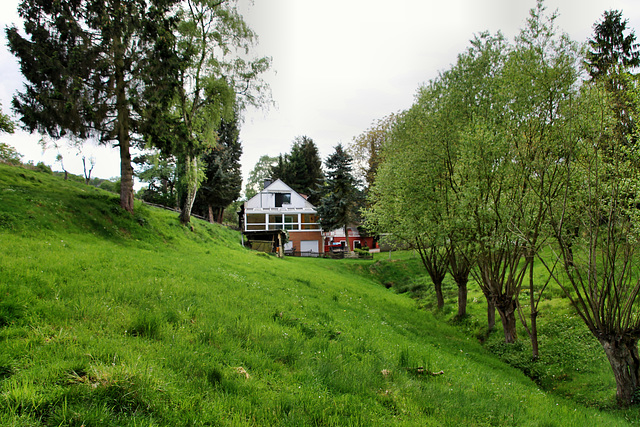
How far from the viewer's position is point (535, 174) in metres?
9.73

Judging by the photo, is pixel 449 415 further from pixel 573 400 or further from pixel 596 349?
pixel 596 349

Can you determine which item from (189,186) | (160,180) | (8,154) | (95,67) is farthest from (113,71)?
(160,180)

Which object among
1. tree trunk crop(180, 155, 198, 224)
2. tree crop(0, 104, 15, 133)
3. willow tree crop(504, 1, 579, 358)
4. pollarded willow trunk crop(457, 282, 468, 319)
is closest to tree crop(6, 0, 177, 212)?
tree trunk crop(180, 155, 198, 224)

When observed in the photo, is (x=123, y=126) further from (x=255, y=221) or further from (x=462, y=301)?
(x=255, y=221)

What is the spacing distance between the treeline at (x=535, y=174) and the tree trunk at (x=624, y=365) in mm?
24

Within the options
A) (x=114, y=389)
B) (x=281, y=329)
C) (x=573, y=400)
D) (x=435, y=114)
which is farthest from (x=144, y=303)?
(x=435, y=114)

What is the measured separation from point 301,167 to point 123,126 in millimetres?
53133

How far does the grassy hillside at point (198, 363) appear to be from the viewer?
3074 mm

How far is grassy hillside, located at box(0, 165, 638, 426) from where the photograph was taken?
3074 mm

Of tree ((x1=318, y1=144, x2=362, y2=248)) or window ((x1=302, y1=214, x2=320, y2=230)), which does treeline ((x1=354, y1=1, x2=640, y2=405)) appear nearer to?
tree ((x1=318, y1=144, x2=362, y2=248))

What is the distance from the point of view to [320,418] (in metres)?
3.62

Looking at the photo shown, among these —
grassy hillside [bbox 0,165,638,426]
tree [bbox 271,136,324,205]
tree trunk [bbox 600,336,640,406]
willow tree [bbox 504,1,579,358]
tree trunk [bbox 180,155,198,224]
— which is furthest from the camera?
tree [bbox 271,136,324,205]

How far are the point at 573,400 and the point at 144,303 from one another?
10.2 meters

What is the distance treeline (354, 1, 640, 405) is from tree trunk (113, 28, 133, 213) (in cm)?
1423
